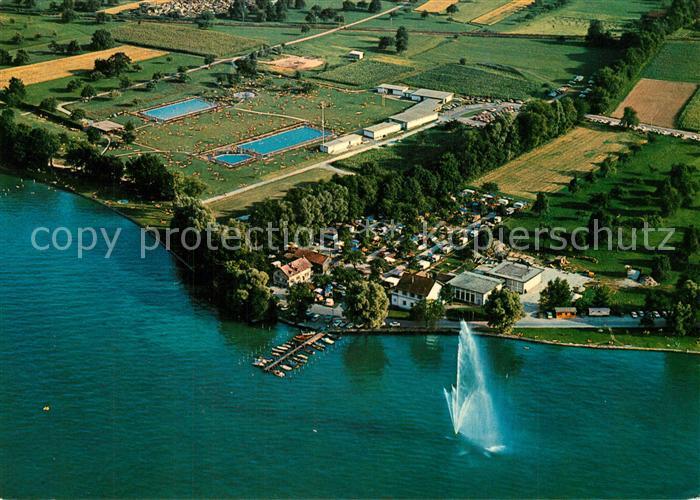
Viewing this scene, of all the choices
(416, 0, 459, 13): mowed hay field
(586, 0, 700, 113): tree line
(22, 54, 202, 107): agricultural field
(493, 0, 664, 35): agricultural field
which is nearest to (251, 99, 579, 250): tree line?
(586, 0, 700, 113): tree line

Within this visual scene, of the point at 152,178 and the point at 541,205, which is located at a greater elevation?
the point at 152,178

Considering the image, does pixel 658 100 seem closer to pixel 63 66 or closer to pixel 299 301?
pixel 299 301

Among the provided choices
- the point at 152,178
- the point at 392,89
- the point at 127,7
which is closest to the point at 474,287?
the point at 152,178

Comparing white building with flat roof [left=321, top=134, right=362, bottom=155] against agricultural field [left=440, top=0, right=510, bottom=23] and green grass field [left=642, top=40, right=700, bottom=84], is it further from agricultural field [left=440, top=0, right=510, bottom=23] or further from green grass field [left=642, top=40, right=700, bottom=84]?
agricultural field [left=440, top=0, right=510, bottom=23]

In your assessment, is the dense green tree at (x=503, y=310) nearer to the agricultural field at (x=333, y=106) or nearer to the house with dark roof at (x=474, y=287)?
the house with dark roof at (x=474, y=287)

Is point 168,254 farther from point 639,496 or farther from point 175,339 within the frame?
point 639,496

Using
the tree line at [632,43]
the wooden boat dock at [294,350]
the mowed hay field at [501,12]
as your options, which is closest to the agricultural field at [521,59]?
the tree line at [632,43]
